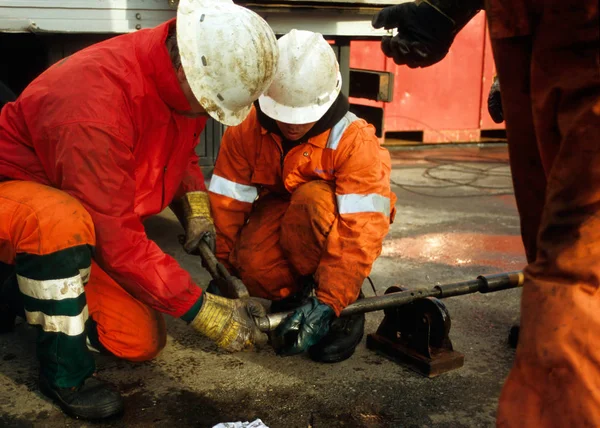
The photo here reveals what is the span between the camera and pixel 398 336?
2.90m

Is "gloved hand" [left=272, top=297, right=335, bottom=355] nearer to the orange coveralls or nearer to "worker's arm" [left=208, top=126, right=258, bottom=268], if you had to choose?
the orange coveralls

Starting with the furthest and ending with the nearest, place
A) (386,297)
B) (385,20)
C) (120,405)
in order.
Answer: (386,297), (120,405), (385,20)

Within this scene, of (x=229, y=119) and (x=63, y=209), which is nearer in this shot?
(x=63, y=209)

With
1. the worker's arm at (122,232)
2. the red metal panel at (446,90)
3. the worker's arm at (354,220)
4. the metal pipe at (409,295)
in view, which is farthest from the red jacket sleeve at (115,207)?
the red metal panel at (446,90)

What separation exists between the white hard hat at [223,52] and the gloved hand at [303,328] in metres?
0.78

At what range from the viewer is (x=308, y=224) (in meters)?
2.87

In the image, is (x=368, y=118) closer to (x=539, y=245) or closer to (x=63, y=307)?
(x=63, y=307)

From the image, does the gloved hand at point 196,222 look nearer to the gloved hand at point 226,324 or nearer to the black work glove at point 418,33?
the gloved hand at point 226,324

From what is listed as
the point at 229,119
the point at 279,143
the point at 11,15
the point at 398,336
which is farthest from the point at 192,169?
the point at 11,15

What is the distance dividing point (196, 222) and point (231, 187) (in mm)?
229

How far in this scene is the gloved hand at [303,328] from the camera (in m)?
2.50

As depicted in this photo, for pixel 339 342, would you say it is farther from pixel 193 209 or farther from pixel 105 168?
pixel 105 168

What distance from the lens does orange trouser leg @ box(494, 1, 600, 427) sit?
1160 millimetres

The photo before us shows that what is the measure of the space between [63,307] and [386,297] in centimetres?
120
